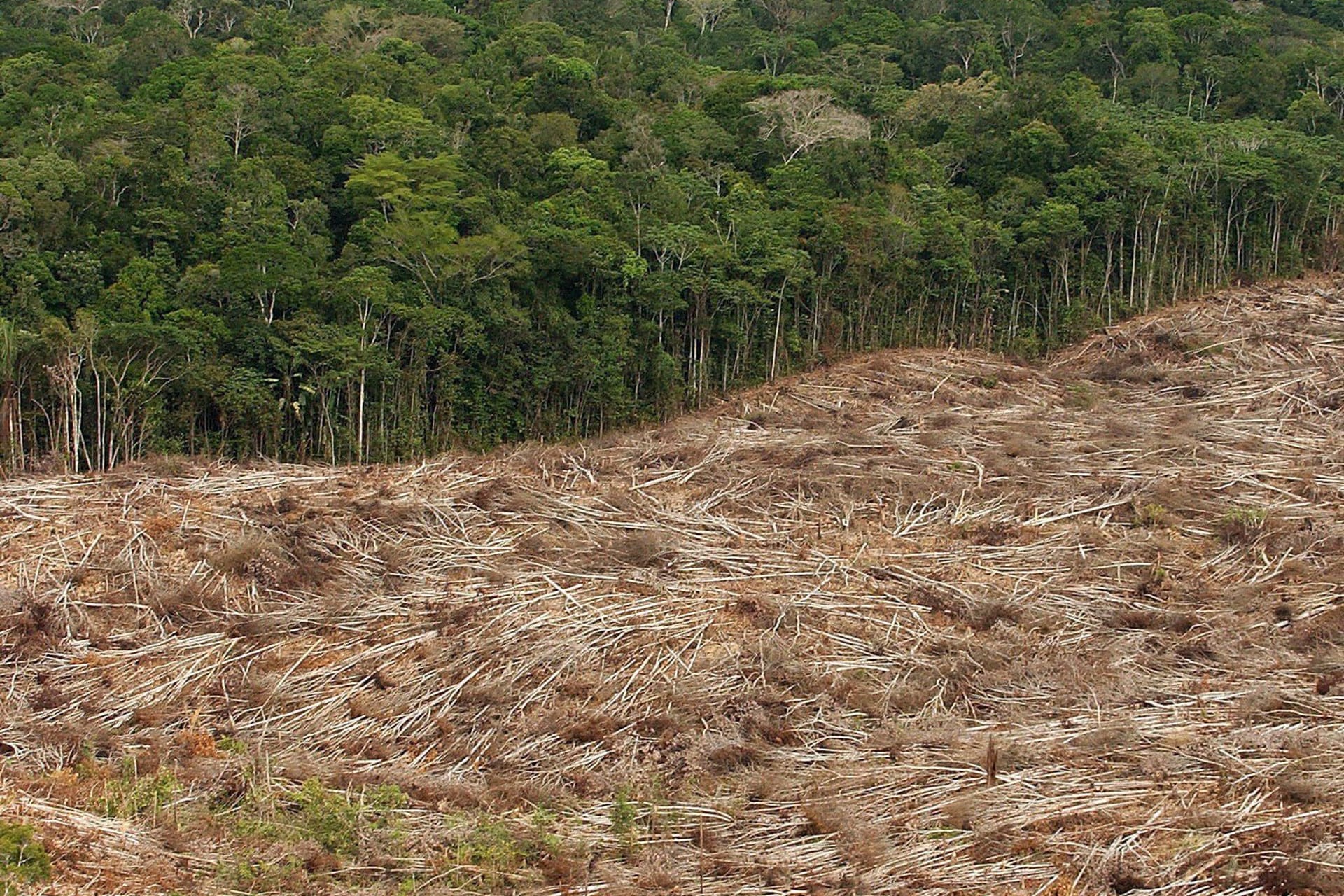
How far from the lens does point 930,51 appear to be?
29531 millimetres

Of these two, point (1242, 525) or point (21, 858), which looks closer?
point (21, 858)

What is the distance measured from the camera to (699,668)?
919cm

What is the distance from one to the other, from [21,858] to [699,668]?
4.48m

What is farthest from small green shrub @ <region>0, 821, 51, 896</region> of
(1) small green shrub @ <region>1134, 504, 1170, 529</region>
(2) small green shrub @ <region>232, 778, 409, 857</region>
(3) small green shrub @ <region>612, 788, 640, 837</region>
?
(1) small green shrub @ <region>1134, 504, 1170, 529</region>

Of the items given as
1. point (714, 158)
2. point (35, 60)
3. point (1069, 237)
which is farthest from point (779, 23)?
point (35, 60)

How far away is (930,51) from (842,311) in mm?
12026

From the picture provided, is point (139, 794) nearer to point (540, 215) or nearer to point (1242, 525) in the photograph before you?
point (1242, 525)

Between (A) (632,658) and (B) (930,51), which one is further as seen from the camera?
(B) (930,51)

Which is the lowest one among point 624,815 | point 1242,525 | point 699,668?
point 624,815

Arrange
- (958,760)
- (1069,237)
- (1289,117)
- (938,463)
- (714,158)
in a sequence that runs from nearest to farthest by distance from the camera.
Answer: (958,760) → (938,463) → (1069,237) → (714,158) → (1289,117)

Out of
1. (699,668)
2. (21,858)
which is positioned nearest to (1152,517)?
(699,668)

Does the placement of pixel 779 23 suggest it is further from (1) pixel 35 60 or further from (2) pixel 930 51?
(1) pixel 35 60

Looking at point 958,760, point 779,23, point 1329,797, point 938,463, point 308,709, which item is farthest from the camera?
point 779,23

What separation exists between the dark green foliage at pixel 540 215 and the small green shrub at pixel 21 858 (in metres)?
9.20
